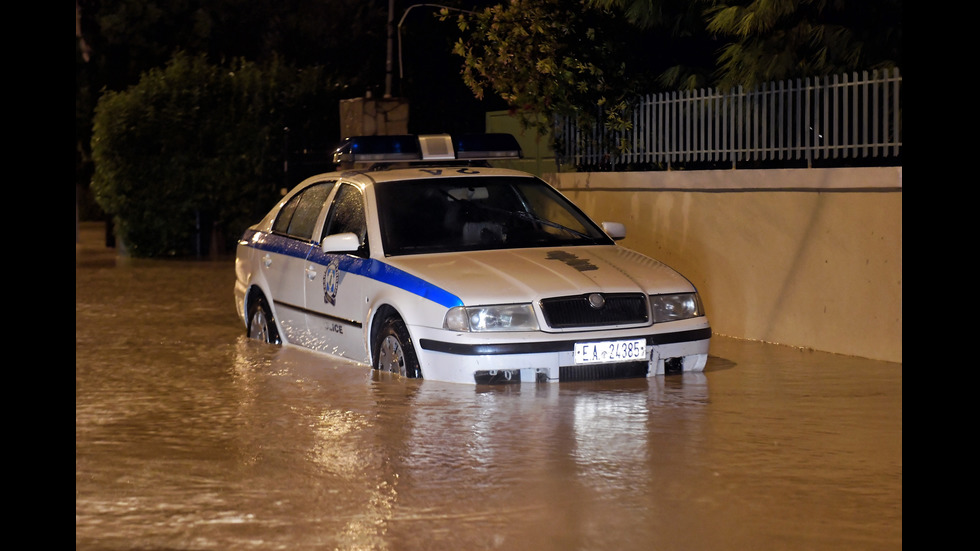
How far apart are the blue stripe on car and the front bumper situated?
233mm

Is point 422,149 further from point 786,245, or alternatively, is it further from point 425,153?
point 786,245

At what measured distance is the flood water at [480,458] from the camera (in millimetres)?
6305

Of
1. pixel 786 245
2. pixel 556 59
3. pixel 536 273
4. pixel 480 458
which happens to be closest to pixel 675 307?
pixel 536 273

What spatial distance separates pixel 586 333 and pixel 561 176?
24.3 feet

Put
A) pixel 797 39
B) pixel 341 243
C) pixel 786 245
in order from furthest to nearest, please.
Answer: pixel 797 39 → pixel 786 245 → pixel 341 243

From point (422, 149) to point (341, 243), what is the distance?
7.12 feet

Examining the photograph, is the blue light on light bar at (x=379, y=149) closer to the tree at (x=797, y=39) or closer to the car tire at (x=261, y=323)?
the car tire at (x=261, y=323)

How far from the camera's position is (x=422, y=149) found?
12781 mm

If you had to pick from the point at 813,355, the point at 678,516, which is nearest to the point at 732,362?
the point at 813,355

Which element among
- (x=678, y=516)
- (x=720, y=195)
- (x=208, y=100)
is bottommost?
(x=678, y=516)

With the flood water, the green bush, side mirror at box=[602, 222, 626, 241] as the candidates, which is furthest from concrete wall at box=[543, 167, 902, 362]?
the green bush

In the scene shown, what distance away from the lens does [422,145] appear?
12.8 meters

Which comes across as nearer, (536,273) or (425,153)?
(536,273)
